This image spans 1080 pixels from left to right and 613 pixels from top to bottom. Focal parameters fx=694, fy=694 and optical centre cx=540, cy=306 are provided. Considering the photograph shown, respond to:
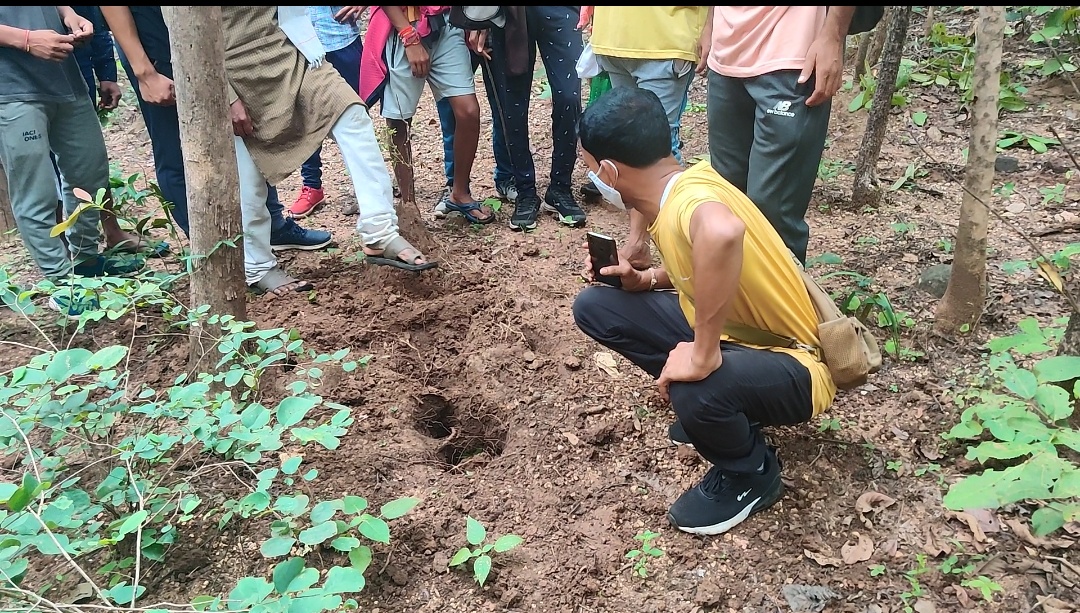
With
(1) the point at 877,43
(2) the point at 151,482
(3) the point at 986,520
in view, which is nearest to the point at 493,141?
(1) the point at 877,43

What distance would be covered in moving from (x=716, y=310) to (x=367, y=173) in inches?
79.7

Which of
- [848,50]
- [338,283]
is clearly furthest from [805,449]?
[848,50]

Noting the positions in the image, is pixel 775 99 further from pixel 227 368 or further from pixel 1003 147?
pixel 1003 147

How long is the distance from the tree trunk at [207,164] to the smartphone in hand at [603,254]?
1244 millimetres

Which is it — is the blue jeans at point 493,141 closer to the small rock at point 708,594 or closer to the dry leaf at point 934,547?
the small rock at point 708,594

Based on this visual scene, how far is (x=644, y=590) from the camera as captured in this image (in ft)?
6.39

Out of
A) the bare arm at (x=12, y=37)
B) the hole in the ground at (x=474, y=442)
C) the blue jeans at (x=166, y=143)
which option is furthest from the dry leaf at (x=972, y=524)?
the bare arm at (x=12, y=37)

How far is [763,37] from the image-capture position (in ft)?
7.96

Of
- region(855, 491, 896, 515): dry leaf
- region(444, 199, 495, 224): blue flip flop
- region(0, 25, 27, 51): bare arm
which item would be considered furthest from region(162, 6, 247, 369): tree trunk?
region(855, 491, 896, 515): dry leaf

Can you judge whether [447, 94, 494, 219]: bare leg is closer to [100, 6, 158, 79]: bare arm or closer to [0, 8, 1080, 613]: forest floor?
[0, 8, 1080, 613]: forest floor

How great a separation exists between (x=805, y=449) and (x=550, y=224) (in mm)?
2120

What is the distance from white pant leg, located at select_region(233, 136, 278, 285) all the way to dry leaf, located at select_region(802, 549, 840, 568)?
2524 millimetres

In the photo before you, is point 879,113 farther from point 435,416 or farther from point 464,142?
point 435,416

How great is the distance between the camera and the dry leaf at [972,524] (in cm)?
193
